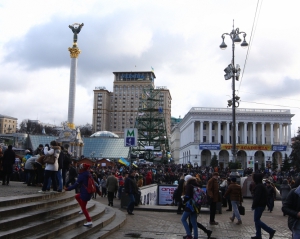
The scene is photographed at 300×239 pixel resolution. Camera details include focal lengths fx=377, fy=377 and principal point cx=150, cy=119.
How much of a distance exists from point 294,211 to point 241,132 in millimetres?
83183

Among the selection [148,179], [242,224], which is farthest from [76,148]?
[242,224]

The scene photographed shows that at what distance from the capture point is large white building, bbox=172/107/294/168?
3241 inches

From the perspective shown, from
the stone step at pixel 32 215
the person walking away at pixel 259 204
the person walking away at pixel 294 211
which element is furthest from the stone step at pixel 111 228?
the person walking away at pixel 294 211

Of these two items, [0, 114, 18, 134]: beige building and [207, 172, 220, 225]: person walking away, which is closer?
[207, 172, 220, 225]: person walking away

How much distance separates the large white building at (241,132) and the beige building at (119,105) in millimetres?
67549

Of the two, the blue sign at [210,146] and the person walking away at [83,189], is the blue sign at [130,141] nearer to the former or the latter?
the person walking away at [83,189]

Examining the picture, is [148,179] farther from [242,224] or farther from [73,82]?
[73,82]


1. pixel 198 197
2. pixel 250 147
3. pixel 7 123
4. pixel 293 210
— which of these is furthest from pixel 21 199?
pixel 7 123

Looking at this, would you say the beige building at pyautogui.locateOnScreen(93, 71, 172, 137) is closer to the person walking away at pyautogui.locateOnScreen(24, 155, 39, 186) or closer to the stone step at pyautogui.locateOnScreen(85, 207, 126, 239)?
the person walking away at pyautogui.locateOnScreen(24, 155, 39, 186)

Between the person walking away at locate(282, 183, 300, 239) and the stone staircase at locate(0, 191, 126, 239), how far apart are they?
176 inches

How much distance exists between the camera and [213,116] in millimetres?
84875

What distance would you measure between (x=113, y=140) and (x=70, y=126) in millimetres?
19304

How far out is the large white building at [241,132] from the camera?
270 ft

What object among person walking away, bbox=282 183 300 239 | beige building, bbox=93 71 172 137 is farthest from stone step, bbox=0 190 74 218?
beige building, bbox=93 71 172 137
